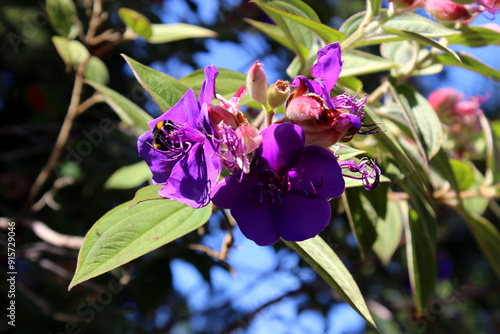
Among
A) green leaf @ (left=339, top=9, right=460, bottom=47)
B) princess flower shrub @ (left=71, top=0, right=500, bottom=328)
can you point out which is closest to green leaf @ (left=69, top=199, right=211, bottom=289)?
Answer: princess flower shrub @ (left=71, top=0, right=500, bottom=328)

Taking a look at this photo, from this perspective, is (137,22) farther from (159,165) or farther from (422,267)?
(422,267)

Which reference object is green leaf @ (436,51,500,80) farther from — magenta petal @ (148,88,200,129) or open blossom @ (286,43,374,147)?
magenta petal @ (148,88,200,129)

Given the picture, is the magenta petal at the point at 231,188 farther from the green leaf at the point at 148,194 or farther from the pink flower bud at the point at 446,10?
the pink flower bud at the point at 446,10

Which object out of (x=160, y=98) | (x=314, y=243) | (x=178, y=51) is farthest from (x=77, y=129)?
(x=314, y=243)

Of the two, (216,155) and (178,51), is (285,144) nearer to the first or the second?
(216,155)

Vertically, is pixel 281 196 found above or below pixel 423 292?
above

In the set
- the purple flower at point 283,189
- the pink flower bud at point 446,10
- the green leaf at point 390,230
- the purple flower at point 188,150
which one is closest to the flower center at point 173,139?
the purple flower at point 188,150

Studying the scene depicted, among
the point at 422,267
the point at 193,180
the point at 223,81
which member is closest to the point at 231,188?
the point at 193,180
